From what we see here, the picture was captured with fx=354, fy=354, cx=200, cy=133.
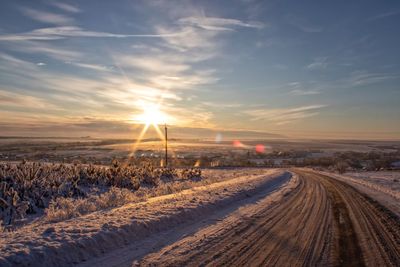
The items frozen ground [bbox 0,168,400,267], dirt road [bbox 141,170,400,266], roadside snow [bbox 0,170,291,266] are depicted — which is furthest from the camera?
dirt road [bbox 141,170,400,266]

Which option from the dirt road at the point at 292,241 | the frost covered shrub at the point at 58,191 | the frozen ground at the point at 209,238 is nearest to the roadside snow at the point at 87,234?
the frozen ground at the point at 209,238

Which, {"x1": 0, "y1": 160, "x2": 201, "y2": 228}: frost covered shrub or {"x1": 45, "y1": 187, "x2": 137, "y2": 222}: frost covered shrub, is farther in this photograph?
{"x1": 0, "y1": 160, "x2": 201, "y2": 228}: frost covered shrub

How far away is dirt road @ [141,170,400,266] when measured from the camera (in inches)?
284

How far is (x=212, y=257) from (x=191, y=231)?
242cm

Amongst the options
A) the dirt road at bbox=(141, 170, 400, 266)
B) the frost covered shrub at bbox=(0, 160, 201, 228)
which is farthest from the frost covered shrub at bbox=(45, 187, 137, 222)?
the dirt road at bbox=(141, 170, 400, 266)

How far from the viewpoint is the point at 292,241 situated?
873 centimetres

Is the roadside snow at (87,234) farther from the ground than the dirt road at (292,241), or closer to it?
farther from the ground

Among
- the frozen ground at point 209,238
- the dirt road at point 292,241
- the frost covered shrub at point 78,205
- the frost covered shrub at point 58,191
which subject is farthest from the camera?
the frost covered shrub at point 58,191

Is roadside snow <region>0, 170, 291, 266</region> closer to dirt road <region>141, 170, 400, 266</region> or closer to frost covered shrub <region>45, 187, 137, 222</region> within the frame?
frost covered shrub <region>45, 187, 137, 222</region>

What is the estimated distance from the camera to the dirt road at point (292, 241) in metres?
7.22

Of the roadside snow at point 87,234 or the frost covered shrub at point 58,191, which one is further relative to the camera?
the frost covered shrub at point 58,191

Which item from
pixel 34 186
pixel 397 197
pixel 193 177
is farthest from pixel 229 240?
pixel 193 177

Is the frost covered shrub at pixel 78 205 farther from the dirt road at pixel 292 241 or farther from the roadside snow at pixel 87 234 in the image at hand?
the dirt road at pixel 292 241

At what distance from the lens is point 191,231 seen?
9711mm
